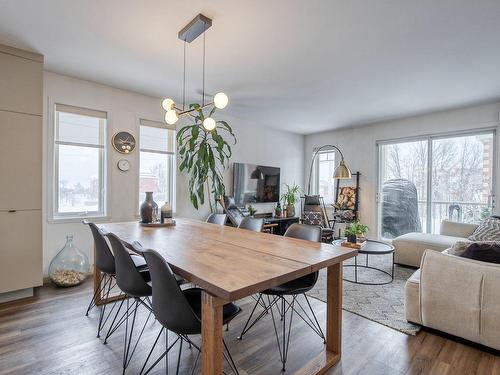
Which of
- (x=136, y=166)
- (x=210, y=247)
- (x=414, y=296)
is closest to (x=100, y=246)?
(x=210, y=247)

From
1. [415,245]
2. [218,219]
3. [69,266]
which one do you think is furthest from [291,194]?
[69,266]

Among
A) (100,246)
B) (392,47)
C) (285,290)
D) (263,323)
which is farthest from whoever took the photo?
(392,47)

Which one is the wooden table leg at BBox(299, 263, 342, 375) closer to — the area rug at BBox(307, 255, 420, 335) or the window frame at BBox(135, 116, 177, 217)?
the area rug at BBox(307, 255, 420, 335)

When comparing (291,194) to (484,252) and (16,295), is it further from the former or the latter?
(16,295)

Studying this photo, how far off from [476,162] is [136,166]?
5533 mm

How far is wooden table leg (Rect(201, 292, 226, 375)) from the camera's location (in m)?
1.24

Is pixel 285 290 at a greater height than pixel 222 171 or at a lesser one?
lesser

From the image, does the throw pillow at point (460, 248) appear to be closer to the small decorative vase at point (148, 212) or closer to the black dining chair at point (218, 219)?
the black dining chair at point (218, 219)

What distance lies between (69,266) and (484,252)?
4198 millimetres

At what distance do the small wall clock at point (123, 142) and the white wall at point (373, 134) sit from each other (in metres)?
4.42

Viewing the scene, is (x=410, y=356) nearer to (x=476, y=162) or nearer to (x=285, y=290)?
(x=285, y=290)

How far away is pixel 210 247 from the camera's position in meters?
1.90

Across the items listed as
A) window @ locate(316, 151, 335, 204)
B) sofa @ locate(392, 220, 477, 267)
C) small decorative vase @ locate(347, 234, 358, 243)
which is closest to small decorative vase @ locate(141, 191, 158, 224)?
small decorative vase @ locate(347, 234, 358, 243)

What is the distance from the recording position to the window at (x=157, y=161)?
14.1 feet
